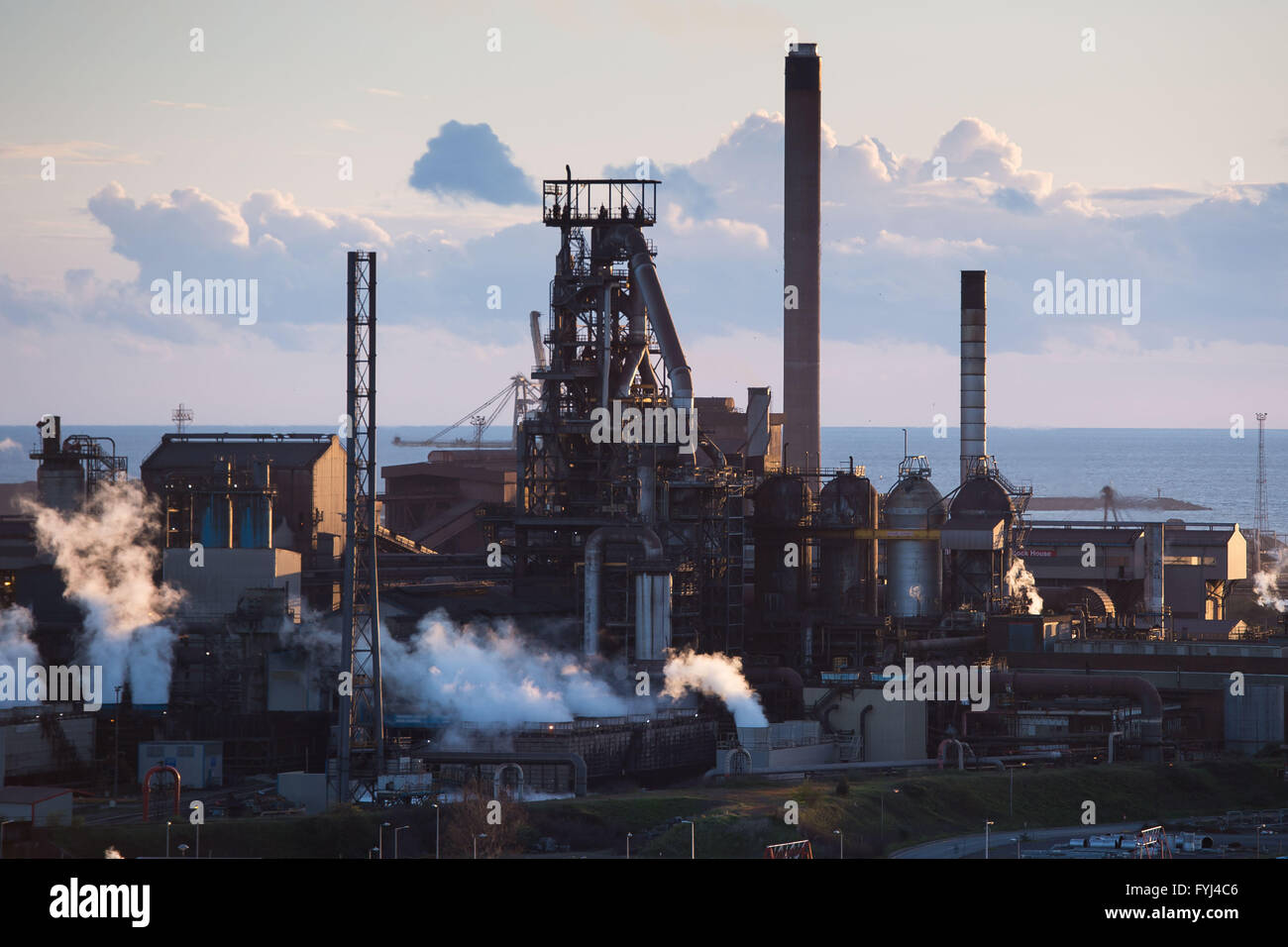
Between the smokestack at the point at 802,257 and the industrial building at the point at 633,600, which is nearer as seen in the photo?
the industrial building at the point at 633,600

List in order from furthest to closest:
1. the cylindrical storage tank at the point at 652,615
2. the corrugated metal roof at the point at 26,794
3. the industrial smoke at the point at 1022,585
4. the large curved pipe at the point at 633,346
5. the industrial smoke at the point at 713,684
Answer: the industrial smoke at the point at 1022,585 → the large curved pipe at the point at 633,346 → the cylindrical storage tank at the point at 652,615 → the industrial smoke at the point at 713,684 → the corrugated metal roof at the point at 26,794

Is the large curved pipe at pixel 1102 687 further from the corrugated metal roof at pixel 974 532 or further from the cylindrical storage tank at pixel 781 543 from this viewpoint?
the cylindrical storage tank at pixel 781 543

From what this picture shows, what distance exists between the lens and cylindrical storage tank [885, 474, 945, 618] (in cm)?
7050

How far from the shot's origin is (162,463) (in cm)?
7319

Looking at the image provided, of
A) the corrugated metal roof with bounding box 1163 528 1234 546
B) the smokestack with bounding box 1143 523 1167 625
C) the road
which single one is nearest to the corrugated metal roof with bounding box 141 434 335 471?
the road

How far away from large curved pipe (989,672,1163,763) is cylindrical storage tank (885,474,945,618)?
25.5 feet

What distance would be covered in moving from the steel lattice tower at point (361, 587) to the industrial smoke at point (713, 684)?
36.4ft

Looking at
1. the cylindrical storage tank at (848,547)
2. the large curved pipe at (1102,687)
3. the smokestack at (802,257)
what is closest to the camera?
the large curved pipe at (1102,687)

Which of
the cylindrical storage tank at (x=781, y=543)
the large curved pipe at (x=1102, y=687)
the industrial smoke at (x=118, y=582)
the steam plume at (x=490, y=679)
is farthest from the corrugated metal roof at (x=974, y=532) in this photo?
the industrial smoke at (x=118, y=582)

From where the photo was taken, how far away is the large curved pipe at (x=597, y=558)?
61281 millimetres

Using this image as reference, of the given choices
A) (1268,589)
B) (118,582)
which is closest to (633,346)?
(118,582)

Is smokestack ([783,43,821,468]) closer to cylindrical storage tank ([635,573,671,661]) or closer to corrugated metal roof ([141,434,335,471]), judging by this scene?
corrugated metal roof ([141,434,335,471])
